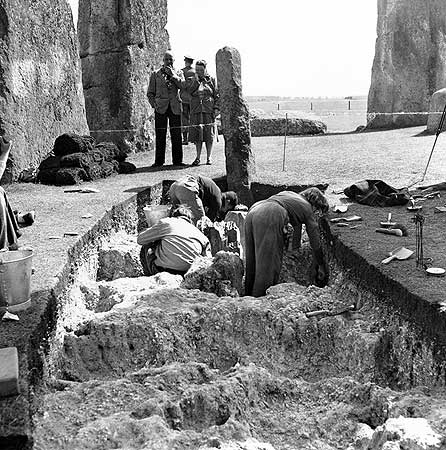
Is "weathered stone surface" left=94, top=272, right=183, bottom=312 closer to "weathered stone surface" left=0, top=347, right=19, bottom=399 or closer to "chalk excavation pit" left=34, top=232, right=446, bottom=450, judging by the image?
"chalk excavation pit" left=34, top=232, right=446, bottom=450

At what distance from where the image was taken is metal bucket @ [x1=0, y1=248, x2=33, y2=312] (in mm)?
4469

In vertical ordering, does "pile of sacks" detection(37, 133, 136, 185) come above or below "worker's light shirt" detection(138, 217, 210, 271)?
above

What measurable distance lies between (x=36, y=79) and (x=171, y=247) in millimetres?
5317

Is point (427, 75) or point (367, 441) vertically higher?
point (427, 75)

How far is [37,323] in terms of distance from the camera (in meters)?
4.48

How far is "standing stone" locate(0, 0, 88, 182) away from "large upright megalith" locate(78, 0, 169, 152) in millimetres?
1884

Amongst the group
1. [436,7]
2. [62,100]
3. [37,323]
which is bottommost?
[37,323]

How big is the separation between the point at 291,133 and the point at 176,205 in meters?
10.5

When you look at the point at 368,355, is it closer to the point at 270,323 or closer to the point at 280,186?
the point at 270,323

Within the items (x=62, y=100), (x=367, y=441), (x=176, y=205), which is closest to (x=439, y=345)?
(x=367, y=441)

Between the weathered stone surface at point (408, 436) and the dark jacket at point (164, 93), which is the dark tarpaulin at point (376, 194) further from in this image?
the weathered stone surface at point (408, 436)

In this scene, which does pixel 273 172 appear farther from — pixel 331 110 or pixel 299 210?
pixel 331 110

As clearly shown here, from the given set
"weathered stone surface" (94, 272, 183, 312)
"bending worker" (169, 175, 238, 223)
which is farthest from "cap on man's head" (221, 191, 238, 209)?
"weathered stone surface" (94, 272, 183, 312)

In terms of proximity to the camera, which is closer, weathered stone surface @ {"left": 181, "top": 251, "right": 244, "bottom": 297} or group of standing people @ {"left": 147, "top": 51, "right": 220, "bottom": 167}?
weathered stone surface @ {"left": 181, "top": 251, "right": 244, "bottom": 297}
